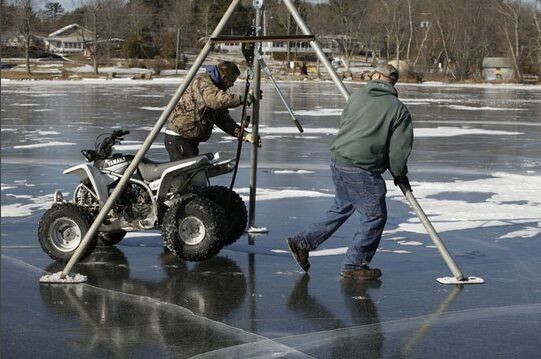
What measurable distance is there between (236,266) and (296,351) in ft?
8.38

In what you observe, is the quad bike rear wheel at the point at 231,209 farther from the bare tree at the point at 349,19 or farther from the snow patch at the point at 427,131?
the bare tree at the point at 349,19

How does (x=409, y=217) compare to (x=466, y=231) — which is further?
(x=409, y=217)

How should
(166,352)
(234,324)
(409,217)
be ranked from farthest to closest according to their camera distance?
(409,217) < (234,324) < (166,352)

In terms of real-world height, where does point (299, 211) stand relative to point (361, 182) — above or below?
below

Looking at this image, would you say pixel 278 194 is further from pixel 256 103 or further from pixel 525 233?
pixel 525 233

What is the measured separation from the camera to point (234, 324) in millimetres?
6438

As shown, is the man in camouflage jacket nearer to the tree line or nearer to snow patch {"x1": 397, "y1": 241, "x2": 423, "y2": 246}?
snow patch {"x1": 397, "y1": 241, "x2": 423, "y2": 246}

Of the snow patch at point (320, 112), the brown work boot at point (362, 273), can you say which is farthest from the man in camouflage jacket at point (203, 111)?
the snow patch at point (320, 112)

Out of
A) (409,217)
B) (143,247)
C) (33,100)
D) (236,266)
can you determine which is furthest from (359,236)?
(33,100)

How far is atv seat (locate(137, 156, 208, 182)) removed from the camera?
8.52 meters

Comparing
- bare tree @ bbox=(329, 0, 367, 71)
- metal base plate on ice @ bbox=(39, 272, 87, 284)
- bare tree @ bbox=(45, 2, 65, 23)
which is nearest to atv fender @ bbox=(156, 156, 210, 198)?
metal base plate on ice @ bbox=(39, 272, 87, 284)

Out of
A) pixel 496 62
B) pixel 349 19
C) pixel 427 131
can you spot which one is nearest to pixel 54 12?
pixel 349 19

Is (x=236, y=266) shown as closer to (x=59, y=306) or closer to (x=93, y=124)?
(x=59, y=306)

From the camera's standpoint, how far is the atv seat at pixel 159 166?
8516 mm
